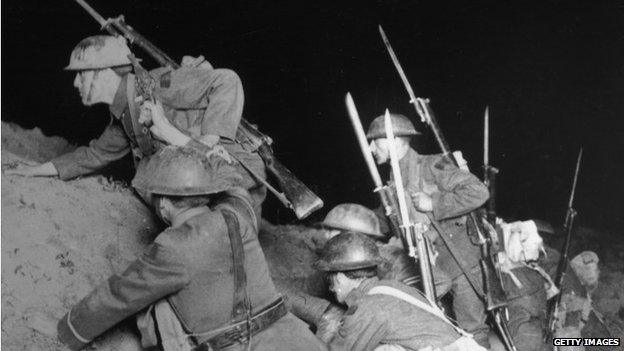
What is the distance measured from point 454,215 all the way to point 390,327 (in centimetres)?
200

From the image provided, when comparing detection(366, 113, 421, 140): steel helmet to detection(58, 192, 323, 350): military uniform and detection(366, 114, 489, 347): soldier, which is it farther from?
detection(58, 192, 323, 350): military uniform

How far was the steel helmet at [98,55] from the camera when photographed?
356 cm

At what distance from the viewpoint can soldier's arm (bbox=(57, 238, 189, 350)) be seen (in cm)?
238

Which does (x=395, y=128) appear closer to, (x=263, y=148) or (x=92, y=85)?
(x=263, y=148)

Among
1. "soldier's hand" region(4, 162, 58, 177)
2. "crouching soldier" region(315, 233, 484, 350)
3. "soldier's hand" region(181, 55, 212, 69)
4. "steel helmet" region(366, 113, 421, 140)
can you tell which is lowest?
"crouching soldier" region(315, 233, 484, 350)

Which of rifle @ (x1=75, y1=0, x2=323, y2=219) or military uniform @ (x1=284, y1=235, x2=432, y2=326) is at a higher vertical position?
rifle @ (x1=75, y1=0, x2=323, y2=219)

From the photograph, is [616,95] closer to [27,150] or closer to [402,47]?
[402,47]

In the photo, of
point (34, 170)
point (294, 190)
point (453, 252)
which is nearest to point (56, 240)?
point (34, 170)

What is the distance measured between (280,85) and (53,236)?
384 inches

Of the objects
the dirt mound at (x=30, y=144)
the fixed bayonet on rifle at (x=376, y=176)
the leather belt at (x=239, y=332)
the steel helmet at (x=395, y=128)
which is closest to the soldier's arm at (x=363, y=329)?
the leather belt at (x=239, y=332)

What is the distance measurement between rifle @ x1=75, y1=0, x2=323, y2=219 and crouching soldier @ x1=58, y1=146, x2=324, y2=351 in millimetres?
1248

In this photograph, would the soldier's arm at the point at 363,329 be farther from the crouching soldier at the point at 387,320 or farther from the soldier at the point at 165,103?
the soldier at the point at 165,103

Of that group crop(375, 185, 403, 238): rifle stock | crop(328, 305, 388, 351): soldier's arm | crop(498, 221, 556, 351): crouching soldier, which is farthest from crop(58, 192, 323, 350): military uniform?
crop(498, 221, 556, 351): crouching soldier

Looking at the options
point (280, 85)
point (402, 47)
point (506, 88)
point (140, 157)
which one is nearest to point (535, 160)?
point (506, 88)
